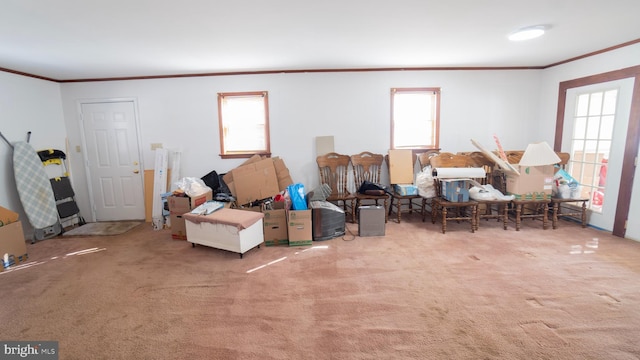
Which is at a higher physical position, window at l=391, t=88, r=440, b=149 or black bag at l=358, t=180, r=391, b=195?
window at l=391, t=88, r=440, b=149

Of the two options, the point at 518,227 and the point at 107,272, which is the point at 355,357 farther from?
the point at 518,227

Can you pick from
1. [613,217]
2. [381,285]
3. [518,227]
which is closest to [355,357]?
[381,285]

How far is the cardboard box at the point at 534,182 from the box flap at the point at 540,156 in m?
0.07

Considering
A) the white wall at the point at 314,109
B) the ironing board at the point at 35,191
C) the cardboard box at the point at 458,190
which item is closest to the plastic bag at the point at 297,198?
the white wall at the point at 314,109

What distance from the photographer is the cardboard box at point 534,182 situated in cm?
373

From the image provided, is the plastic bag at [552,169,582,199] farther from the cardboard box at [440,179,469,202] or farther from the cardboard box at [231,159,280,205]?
the cardboard box at [231,159,280,205]

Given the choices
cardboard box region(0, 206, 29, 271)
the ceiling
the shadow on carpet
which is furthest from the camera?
the shadow on carpet

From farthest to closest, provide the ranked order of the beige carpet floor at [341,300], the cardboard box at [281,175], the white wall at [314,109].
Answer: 1. the white wall at [314,109]
2. the cardboard box at [281,175]
3. the beige carpet floor at [341,300]

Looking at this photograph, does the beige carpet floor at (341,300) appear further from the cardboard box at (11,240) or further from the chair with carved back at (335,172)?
the chair with carved back at (335,172)

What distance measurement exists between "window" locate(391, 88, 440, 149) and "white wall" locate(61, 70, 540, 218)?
0.12m

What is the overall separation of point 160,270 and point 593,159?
541 centimetres

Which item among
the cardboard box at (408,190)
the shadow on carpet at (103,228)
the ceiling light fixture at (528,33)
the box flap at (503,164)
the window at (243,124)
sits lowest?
the shadow on carpet at (103,228)

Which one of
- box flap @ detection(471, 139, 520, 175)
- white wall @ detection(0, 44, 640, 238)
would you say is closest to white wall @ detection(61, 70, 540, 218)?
white wall @ detection(0, 44, 640, 238)

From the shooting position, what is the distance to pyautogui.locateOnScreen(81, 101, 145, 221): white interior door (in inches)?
180
